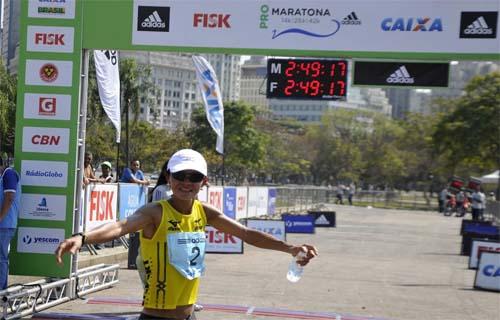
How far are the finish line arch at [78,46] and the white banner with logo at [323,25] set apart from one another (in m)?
0.01

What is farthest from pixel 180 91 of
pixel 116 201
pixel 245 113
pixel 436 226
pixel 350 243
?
pixel 116 201

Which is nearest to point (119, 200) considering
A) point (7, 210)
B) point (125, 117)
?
point (7, 210)

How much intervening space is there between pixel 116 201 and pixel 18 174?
5.55 metres

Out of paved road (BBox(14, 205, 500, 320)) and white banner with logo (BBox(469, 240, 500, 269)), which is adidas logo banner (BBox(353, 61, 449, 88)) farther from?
white banner with logo (BBox(469, 240, 500, 269))

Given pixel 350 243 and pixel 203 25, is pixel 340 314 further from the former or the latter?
pixel 350 243

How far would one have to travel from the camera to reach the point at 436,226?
3550 cm

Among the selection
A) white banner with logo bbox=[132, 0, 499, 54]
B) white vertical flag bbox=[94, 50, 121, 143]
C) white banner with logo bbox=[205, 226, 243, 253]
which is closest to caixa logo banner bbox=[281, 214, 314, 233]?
white banner with logo bbox=[205, 226, 243, 253]

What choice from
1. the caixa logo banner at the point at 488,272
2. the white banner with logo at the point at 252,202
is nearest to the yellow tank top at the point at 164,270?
the caixa logo banner at the point at 488,272

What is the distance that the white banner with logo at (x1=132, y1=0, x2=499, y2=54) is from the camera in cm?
935

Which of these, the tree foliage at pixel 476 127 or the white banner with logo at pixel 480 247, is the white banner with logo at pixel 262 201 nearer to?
the white banner with logo at pixel 480 247

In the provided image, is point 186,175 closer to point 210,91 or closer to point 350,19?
point 350,19

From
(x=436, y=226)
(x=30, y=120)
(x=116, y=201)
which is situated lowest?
(x=436, y=226)

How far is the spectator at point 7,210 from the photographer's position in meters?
9.13

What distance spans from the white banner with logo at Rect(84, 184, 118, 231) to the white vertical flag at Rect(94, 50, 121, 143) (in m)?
2.30
